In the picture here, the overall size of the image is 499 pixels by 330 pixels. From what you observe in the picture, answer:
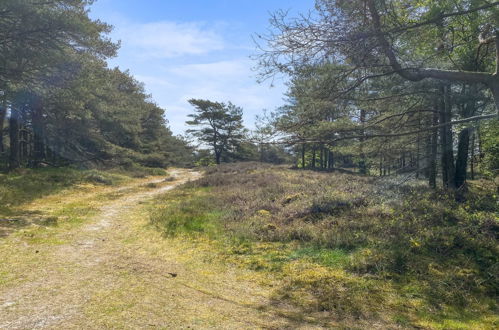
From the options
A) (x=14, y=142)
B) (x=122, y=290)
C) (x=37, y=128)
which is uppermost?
(x=37, y=128)

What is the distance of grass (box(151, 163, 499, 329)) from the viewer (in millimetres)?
4258

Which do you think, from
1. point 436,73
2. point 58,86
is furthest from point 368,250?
point 58,86

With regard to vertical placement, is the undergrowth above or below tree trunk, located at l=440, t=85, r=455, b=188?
below

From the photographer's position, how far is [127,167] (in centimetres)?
2584

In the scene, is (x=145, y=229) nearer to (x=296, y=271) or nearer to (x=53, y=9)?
(x=296, y=271)

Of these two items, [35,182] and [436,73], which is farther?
[35,182]

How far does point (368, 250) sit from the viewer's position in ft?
19.5

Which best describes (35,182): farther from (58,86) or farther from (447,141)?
(447,141)

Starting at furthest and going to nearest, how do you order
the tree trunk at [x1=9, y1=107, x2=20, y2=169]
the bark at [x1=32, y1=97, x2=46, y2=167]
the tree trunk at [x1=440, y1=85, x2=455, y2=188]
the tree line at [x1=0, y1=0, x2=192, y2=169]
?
the bark at [x1=32, y1=97, x2=46, y2=167], the tree trunk at [x1=9, y1=107, x2=20, y2=169], the tree line at [x1=0, y1=0, x2=192, y2=169], the tree trunk at [x1=440, y1=85, x2=455, y2=188]

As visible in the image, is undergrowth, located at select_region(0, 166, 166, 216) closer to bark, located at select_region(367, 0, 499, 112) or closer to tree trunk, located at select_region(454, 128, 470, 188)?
bark, located at select_region(367, 0, 499, 112)

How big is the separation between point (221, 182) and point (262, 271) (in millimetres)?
12309

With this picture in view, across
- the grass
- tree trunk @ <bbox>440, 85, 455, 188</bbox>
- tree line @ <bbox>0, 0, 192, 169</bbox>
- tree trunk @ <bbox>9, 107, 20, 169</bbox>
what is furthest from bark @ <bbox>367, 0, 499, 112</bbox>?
tree trunk @ <bbox>9, 107, 20, 169</bbox>

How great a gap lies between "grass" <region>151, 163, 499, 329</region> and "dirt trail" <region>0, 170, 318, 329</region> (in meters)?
0.68

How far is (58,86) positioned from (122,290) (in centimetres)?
1094
